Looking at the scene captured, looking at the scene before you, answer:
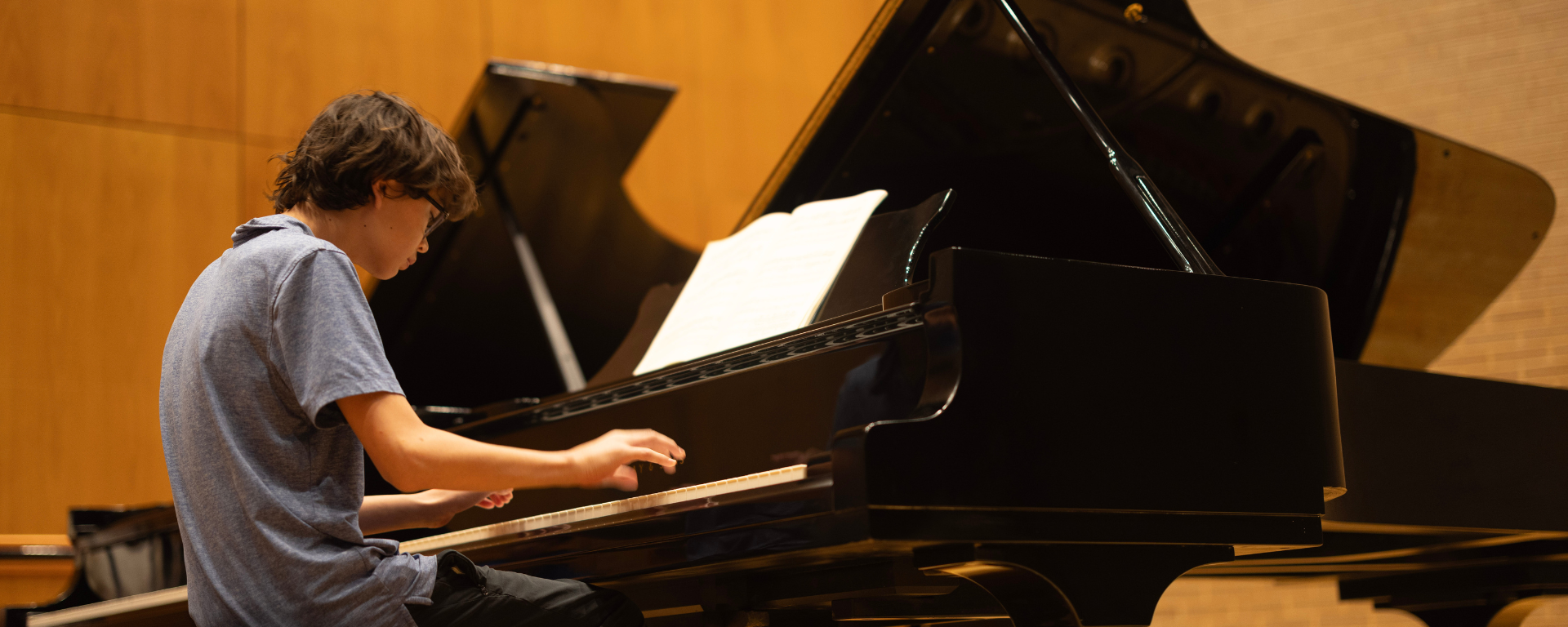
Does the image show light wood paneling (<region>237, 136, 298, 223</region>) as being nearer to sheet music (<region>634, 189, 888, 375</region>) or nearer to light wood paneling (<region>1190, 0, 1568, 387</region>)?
sheet music (<region>634, 189, 888, 375</region>)

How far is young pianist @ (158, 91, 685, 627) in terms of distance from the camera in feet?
4.78

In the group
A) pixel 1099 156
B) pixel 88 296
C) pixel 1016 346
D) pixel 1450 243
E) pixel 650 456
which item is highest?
pixel 1099 156

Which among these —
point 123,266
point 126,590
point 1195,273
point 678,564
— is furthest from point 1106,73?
point 123,266

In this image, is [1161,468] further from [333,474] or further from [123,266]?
[123,266]

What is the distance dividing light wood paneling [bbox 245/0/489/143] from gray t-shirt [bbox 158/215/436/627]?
381 cm

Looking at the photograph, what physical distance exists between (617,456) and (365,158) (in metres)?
0.48

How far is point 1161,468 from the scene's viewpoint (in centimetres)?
171

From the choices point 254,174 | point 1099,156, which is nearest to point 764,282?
point 1099,156

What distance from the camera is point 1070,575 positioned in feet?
5.49

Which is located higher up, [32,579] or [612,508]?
[612,508]

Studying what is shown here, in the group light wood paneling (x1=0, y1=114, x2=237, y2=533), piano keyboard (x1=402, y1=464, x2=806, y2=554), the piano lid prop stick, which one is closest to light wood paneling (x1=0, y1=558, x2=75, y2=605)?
light wood paneling (x1=0, y1=114, x2=237, y2=533)

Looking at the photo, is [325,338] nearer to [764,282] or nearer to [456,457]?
[456,457]

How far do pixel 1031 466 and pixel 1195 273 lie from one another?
0.41m

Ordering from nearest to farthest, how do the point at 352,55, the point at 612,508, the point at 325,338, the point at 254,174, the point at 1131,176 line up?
the point at 325,338, the point at 612,508, the point at 1131,176, the point at 254,174, the point at 352,55
